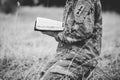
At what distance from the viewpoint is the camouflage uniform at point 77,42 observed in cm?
166

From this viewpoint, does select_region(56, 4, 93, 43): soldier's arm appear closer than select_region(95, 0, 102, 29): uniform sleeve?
Yes

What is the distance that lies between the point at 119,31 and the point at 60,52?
5048mm

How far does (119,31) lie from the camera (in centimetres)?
644

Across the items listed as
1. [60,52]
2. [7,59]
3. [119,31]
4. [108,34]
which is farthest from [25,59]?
[119,31]

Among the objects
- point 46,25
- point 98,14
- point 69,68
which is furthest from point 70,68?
point 98,14

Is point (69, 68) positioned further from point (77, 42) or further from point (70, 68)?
point (77, 42)

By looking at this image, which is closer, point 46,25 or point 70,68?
point 46,25

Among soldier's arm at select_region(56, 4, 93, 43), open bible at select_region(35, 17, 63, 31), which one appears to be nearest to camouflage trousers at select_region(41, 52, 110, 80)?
soldier's arm at select_region(56, 4, 93, 43)

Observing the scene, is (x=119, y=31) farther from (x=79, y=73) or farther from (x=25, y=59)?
(x=79, y=73)

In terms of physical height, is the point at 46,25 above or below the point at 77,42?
above

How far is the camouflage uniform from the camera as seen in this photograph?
1.66 m

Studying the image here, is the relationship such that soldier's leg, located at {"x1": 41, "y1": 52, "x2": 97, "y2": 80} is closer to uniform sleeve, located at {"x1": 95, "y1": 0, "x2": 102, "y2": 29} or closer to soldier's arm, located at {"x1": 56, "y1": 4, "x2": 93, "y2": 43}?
soldier's arm, located at {"x1": 56, "y1": 4, "x2": 93, "y2": 43}

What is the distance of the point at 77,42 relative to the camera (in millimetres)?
1802

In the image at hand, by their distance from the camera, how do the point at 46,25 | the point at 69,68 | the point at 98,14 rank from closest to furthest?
the point at 46,25 < the point at 69,68 < the point at 98,14
